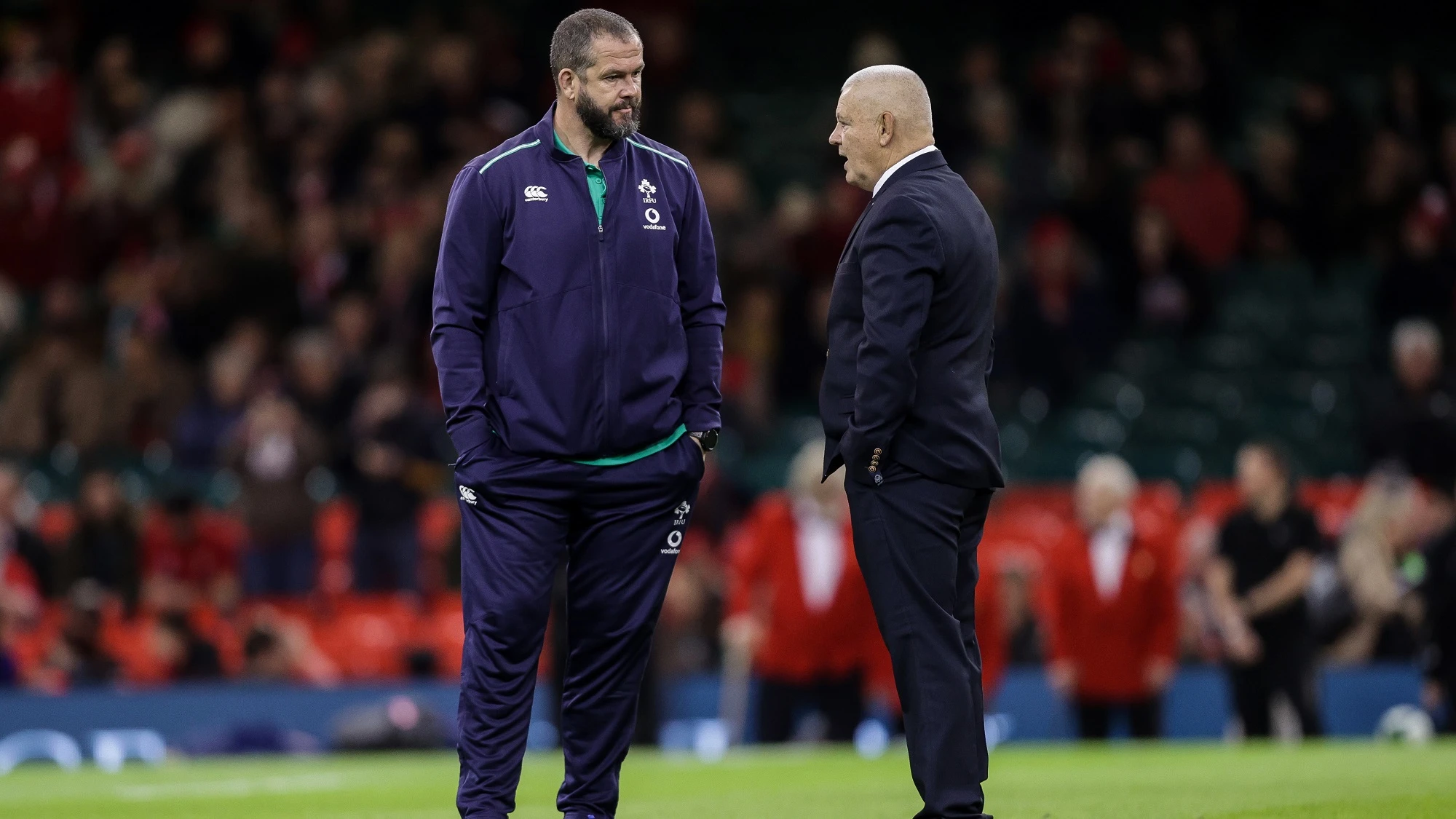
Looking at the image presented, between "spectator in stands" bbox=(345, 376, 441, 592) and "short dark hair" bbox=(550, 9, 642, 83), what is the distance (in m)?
9.80

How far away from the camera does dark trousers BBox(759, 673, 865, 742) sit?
43.5ft

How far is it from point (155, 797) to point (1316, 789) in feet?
18.5

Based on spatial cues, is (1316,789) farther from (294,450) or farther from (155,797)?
(294,450)

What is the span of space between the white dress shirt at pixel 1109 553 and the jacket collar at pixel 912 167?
25.0 feet

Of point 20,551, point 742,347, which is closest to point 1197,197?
point 742,347

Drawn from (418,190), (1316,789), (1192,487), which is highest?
(418,190)

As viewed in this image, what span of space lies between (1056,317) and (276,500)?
23.1 feet

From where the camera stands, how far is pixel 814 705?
13391mm

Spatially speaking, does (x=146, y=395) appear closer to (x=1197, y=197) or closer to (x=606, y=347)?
(x=1197, y=197)

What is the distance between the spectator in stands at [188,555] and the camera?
15.2 m

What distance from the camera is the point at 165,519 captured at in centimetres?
1540

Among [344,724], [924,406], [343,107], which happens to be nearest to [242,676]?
[344,724]

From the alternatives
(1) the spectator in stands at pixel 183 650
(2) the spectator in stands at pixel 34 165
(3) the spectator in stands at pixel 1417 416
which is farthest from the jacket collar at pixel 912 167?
(2) the spectator in stands at pixel 34 165

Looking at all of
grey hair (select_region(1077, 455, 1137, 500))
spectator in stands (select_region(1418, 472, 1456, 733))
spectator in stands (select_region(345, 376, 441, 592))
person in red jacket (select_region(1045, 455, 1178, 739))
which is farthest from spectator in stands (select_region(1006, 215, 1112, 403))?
spectator in stands (select_region(345, 376, 441, 592))
